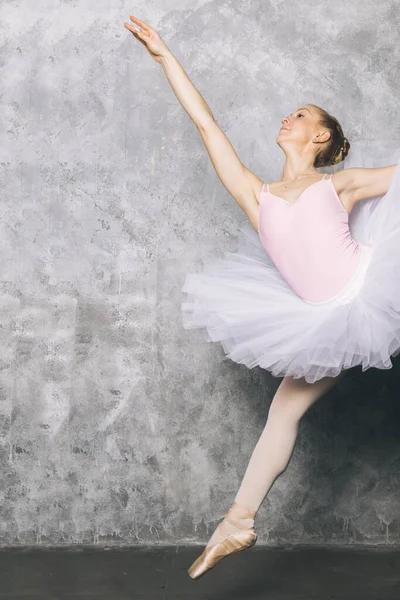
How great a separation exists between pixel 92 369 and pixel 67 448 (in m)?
0.33

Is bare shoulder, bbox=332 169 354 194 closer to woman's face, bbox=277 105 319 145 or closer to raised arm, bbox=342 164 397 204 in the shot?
raised arm, bbox=342 164 397 204

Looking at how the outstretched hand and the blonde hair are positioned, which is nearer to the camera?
the outstretched hand

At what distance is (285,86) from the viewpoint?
3473 millimetres

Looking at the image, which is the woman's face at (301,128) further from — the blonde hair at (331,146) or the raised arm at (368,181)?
the raised arm at (368,181)

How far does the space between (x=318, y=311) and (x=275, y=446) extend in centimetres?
43

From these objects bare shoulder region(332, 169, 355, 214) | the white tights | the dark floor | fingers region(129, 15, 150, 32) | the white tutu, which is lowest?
the dark floor

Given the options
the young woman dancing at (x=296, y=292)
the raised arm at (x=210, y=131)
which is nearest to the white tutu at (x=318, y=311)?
the young woman dancing at (x=296, y=292)

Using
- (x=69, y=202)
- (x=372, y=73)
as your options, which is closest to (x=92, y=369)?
(x=69, y=202)

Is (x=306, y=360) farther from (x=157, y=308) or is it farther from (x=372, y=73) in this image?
(x=372, y=73)

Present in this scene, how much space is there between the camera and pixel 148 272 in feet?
11.3

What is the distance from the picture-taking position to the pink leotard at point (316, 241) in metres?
2.58

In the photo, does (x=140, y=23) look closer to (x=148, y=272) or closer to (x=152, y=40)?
(x=152, y=40)

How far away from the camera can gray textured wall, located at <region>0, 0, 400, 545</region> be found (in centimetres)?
339

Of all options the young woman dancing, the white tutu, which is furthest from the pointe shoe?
the white tutu
